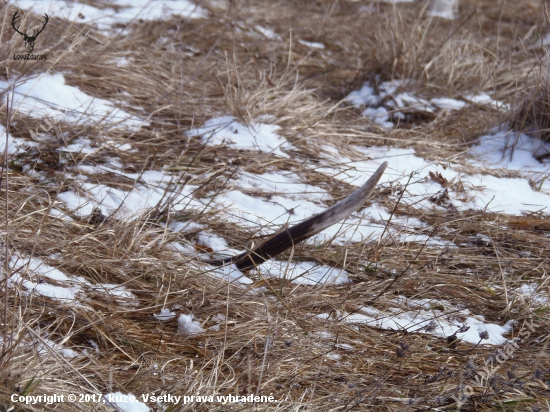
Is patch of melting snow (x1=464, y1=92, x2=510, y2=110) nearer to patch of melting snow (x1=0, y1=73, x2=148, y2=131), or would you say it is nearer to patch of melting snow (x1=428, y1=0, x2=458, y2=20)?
patch of melting snow (x1=0, y1=73, x2=148, y2=131)

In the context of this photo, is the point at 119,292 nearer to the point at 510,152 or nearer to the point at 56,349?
the point at 56,349

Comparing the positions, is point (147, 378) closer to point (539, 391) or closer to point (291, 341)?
point (291, 341)

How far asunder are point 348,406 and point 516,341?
0.71 meters

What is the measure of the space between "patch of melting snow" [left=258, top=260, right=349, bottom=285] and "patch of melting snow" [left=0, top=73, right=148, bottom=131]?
1.11m

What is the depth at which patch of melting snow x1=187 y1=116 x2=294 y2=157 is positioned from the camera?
295cm

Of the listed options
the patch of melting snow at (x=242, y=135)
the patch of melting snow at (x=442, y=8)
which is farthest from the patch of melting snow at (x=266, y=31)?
the patch of melting snow at (x=442, y=8)

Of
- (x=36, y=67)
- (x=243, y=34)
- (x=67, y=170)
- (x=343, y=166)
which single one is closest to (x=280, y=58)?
(x=243, y=34)

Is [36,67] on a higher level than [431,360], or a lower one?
higher

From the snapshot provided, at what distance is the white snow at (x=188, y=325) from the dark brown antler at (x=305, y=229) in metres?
0.26

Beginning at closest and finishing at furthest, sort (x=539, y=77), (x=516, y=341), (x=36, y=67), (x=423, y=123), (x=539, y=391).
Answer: (x=539, y=391) → (x=516, y=341) → (x=36, y=67) → (x=539, y=77) → (x=423, y=123)

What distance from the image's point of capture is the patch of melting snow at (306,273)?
6.72 ft

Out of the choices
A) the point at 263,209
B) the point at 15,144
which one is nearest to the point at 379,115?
the point at 263,209

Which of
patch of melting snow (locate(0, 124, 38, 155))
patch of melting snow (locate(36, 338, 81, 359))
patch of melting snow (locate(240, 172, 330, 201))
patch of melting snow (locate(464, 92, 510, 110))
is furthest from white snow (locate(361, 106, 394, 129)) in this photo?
patch of melting snow (locate(36, 338, 81, 359))

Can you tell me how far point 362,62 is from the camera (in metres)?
4.51
